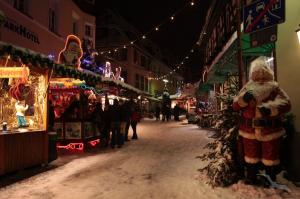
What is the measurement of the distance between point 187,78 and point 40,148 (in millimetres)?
57258

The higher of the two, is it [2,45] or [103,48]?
[103,48]

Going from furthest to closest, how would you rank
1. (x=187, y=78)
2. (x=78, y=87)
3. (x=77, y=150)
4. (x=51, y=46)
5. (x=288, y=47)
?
(x=187, y=78) → (x=51, y=46) → (x=78, y=87) → (x=77, y=150) → (x=288, y=47)

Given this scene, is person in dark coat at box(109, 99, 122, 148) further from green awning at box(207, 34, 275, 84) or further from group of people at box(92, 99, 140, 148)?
green awning at box(207, 34, 275, 84)

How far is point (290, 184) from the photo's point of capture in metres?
6.27

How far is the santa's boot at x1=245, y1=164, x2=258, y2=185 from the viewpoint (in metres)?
6.24

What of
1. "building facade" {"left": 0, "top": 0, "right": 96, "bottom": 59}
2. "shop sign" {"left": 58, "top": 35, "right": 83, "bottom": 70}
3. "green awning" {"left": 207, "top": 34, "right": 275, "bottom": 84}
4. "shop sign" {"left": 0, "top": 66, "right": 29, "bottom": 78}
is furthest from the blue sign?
"building facade" {"left": 0, "top": 0, "right": 96, "bottom": 59}

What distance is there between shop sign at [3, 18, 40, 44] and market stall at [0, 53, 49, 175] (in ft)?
12.9

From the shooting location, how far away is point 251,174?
629cm

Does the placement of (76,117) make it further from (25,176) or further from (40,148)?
(25,176)

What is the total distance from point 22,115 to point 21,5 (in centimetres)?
671

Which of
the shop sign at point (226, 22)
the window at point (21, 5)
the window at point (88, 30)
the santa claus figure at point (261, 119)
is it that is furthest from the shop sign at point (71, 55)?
the window at point (88, 30)

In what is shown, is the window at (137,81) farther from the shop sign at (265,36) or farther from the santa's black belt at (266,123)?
the santa's black belt at (266,123)

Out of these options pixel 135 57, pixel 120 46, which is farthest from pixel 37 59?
pixel 135 57

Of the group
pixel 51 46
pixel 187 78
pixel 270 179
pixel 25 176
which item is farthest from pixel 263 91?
pixel 187 78
